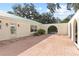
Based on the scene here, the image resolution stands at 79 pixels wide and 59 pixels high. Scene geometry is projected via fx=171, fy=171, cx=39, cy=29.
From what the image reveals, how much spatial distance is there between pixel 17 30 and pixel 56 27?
23.1ft

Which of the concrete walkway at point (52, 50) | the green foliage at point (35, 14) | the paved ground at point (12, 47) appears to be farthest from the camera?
the green foliage at point (35, 14)

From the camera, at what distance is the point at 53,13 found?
1766cm

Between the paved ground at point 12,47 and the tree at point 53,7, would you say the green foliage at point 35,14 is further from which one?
the paved ground at point 12,47

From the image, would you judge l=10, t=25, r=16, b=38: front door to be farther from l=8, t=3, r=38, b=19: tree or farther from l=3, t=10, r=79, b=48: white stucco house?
l=8, t=3, r=38, b=19: tree

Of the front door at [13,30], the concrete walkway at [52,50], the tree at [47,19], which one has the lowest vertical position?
the concrete walkway at [52,50]

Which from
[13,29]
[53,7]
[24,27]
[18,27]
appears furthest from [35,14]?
[13,29]

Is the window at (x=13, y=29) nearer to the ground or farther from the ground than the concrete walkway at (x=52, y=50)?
farther from the ground

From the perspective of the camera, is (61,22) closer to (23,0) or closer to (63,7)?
(63,7)

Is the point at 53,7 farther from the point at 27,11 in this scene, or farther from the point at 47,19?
the point at 27,11

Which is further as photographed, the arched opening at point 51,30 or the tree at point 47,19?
the arched opening at point 51,30

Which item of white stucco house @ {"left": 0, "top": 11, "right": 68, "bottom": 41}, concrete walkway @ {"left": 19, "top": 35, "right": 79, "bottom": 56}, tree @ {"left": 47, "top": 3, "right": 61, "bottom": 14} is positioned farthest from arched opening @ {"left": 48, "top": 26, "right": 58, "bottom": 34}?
concrete walkway @ {"left": 19, "top": 35, "right": 79, "bottom": 56}

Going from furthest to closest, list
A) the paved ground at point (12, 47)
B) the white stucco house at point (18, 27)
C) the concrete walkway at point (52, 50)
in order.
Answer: the white stucco house at point (18, 27) → the paved ground at point (12, 47) → the concrete walkway at point (52, 50)

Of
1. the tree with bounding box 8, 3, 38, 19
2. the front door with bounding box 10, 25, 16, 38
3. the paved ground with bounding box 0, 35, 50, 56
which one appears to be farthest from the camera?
the tree with bounding box 8, 3, 38, 19

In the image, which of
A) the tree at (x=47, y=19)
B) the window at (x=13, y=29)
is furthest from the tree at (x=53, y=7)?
the window at (x=13, y=29)
